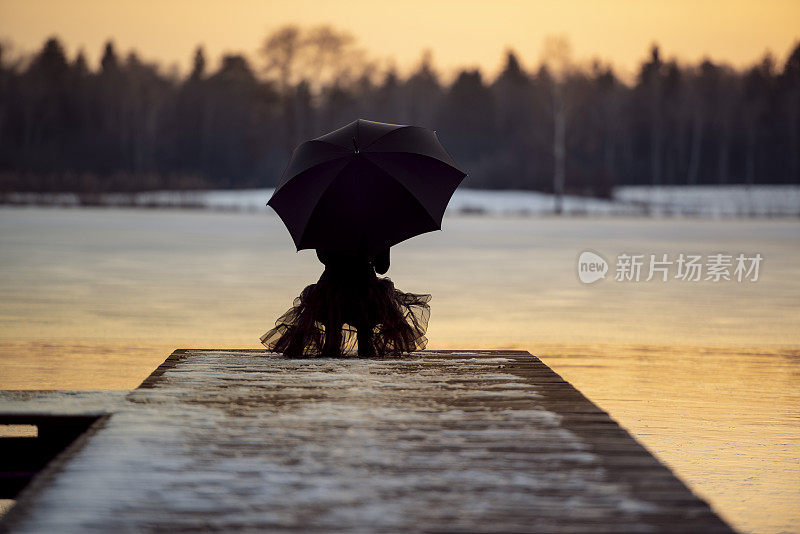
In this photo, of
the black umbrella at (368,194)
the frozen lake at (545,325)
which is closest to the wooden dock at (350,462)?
the black umbrella at (368,194)

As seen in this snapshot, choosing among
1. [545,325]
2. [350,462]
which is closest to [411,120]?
[545,325]

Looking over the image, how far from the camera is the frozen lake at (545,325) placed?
5.76 meters

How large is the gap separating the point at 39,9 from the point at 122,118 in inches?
353

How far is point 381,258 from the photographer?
5.40 meters

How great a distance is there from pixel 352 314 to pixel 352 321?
44mm

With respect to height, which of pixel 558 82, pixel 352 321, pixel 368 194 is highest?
pixel 558 82

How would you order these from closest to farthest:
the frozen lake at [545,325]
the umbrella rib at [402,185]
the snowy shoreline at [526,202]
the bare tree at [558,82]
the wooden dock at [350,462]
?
the wooden dock at [350,462] < the umbrella rib at [402,185] < the frozen lake at [545,325] < the snowy shoreline at [526,202] < the bare tree at [558,82]

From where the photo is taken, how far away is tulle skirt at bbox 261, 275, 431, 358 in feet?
17.8

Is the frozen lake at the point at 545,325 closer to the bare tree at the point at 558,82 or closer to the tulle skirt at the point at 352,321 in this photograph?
the tulle skirt at the point at 352,321

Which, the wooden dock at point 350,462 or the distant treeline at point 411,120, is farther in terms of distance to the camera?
the distant treeline at point 411,120

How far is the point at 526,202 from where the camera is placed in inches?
2057

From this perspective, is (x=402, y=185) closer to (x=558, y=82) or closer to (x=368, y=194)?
(x=368, y=194)

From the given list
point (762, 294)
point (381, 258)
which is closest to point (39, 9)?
point (762, 294)

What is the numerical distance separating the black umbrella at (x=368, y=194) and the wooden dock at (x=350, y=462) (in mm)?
747
